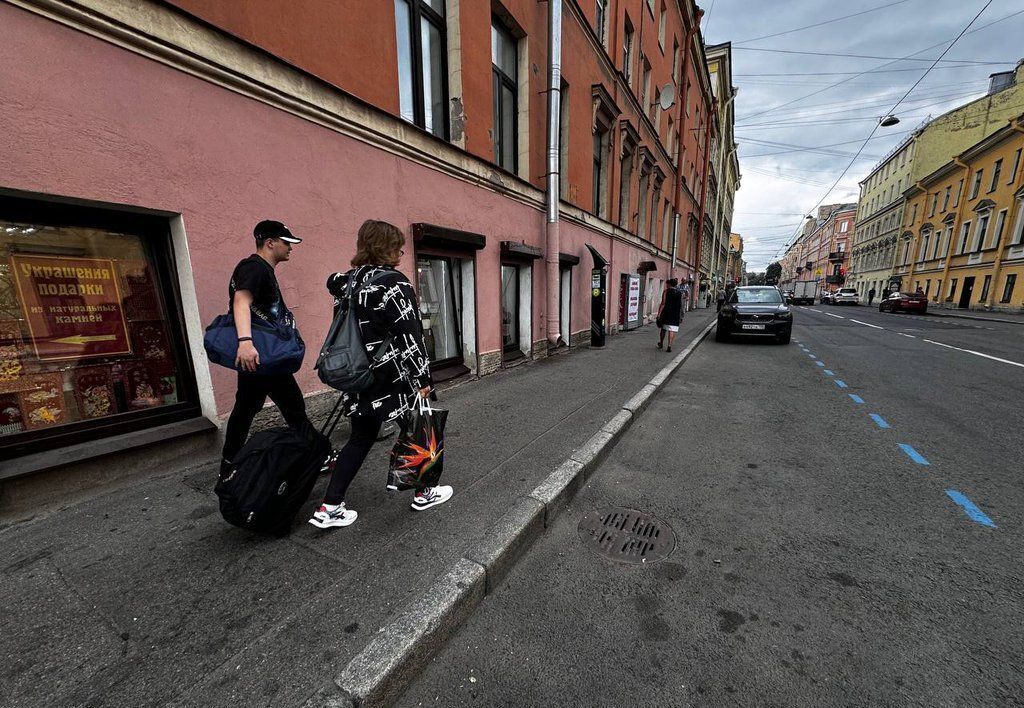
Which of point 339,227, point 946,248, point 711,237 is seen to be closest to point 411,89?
point 339,227

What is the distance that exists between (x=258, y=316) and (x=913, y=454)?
234 inches

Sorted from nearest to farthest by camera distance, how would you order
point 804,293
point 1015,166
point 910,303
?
point 1015,166 < point 910,303 < point 804,293

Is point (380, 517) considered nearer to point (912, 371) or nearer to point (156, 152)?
point (156, 152)

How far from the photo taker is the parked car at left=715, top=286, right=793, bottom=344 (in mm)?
10766

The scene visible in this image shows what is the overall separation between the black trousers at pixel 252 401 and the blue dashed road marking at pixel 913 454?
18.0ft

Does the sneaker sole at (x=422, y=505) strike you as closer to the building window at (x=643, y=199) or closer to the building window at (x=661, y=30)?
the building window at (x=643, y=199)

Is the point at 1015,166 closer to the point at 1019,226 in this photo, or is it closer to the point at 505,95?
the point at 1019,226

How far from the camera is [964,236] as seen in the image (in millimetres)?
28766

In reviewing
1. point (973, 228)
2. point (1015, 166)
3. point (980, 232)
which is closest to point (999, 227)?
point (980, 232)

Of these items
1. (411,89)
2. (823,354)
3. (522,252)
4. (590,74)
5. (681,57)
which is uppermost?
(681,57)

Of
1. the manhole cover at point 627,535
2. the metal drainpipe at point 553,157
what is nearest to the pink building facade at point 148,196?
the manhole cover at point 627,535

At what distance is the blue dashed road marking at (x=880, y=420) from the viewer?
4.60 meters

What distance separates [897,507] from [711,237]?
1503 inches

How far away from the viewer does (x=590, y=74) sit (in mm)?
9750
